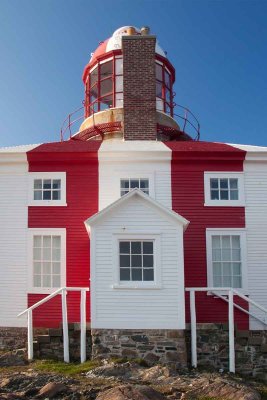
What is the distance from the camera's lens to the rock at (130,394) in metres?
9.77

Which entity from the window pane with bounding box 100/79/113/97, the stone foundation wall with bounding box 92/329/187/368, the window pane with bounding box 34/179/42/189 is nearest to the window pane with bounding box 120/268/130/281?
the stone foundation wall with bounding box 92/329/187/368

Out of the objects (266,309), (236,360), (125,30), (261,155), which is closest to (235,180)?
(261,155)

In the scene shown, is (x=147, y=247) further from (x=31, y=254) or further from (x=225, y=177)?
(x=225, y=177)

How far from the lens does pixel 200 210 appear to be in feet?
51.3

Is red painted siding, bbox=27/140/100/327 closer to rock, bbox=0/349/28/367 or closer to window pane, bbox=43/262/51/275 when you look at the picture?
window pane, bbox=43/262/51/275

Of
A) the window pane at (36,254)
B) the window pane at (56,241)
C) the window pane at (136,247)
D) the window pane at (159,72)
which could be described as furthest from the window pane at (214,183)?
the window pane at (159,72)

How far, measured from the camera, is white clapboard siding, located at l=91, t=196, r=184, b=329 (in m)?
13.6

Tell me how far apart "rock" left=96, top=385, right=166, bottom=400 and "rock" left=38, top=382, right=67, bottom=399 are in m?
0.78

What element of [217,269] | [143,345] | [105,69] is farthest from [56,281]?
[105,69]

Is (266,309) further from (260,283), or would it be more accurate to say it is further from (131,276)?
(131,276)

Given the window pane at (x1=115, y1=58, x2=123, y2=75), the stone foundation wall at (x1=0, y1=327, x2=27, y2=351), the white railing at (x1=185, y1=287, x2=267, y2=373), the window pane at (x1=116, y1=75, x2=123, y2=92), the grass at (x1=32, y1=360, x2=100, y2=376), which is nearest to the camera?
the grass at (x1=32, y1=360, x2=100, y2=376)

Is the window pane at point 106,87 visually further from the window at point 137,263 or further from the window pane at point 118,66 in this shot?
the window at point 137,263

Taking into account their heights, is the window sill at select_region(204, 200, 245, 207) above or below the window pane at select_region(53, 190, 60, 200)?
below

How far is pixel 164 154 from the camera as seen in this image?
621 inches
